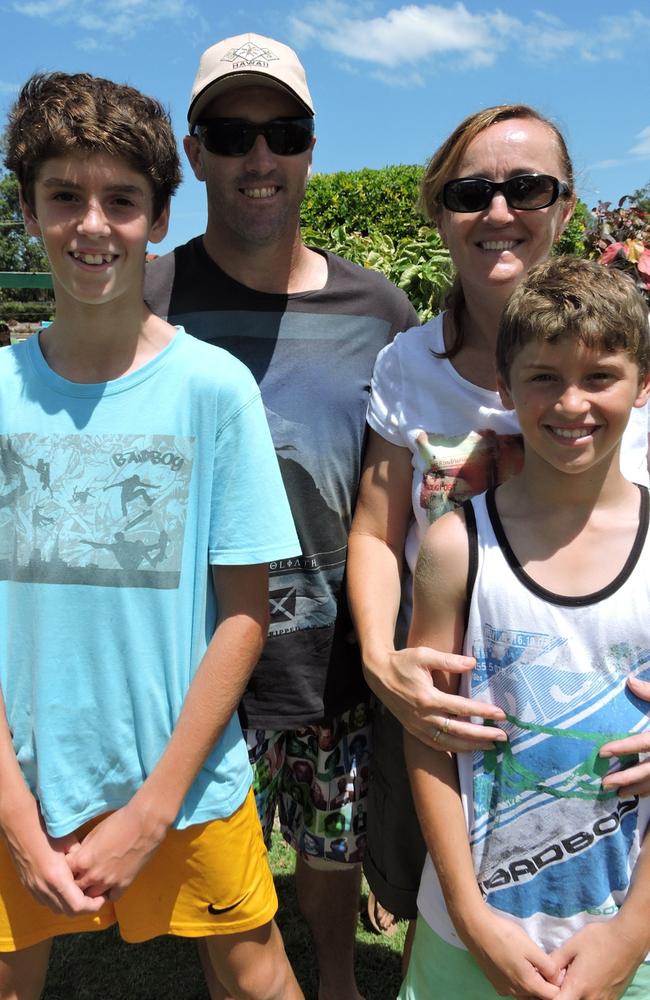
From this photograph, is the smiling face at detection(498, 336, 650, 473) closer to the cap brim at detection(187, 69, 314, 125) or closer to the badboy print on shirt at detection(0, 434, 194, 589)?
the badboy print on shirt at detection(0, 434, 194, 589)

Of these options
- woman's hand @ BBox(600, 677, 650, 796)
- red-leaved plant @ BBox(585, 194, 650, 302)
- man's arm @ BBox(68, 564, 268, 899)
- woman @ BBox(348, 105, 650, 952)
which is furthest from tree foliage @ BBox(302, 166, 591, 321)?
woman's hand @ BBox(600, 677, 650, 796)

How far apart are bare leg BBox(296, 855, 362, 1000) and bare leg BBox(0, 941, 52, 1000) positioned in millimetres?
1014

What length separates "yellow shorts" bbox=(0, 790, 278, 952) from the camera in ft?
6.25

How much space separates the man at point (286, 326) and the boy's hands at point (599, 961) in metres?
0.93

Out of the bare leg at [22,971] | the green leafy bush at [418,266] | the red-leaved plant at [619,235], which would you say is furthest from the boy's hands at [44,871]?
the green leafy bush at [418,266]

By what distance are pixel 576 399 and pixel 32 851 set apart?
58.2 inches

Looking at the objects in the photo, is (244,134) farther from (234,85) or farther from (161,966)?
(161,966)

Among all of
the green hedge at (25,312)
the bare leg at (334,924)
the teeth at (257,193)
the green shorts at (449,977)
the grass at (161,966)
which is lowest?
the grass at (161,966)

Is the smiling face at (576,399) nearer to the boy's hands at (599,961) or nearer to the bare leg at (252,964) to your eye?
the boy's hands at (599,961)

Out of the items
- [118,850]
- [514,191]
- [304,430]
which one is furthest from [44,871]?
[514,191]

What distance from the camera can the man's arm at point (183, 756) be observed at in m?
1.80

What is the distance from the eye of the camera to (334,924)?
278 cm

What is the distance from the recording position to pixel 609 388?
1695 millimetres

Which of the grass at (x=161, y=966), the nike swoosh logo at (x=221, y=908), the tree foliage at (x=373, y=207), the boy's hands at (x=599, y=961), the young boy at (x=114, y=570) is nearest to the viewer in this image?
the boy's hands at (x=599, y=961)
